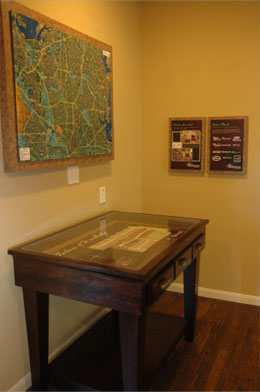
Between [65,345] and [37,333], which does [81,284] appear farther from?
[65,345]

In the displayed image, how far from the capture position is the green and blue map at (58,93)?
6.01 feet

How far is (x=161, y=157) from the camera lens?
3283 millimetres

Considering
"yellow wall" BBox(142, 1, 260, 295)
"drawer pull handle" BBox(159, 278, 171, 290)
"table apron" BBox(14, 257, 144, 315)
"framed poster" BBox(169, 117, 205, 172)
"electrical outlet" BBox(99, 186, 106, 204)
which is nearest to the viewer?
"table apron" BBox(14, 257, 144, 315)

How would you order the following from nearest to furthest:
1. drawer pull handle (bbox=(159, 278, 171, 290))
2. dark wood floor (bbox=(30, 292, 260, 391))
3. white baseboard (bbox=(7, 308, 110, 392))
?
1. drawer pull handle (bbox=(159, 278, 171, 290))
2. white baseboard (bbox=(7, 308, 110, 392))
3. dark wood floor (bbox=(30, 292, 260, 391))

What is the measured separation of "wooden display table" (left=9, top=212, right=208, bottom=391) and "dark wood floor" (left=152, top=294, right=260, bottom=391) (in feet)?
0.52

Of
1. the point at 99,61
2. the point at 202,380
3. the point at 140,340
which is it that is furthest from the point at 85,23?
the point at 202,380

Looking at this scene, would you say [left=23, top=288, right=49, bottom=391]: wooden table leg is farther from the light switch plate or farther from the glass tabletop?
the light switch plate

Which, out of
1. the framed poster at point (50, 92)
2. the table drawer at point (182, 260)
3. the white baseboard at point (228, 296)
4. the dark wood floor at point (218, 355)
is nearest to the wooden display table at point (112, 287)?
the table drawer at point (182, 260)

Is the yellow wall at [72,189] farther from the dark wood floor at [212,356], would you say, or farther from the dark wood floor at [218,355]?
the dark wood floor at [218,355]

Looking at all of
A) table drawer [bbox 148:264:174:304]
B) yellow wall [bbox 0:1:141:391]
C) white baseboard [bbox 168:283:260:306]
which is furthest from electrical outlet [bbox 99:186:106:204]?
white baseboard [bbox 168:283:260:306]

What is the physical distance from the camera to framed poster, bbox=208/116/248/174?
2939 mm

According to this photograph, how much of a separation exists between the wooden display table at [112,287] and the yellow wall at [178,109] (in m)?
0.27

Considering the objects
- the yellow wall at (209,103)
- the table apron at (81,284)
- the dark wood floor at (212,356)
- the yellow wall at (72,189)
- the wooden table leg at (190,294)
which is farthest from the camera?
the yellow wall at (209,103)

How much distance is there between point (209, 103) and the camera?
3033mm
